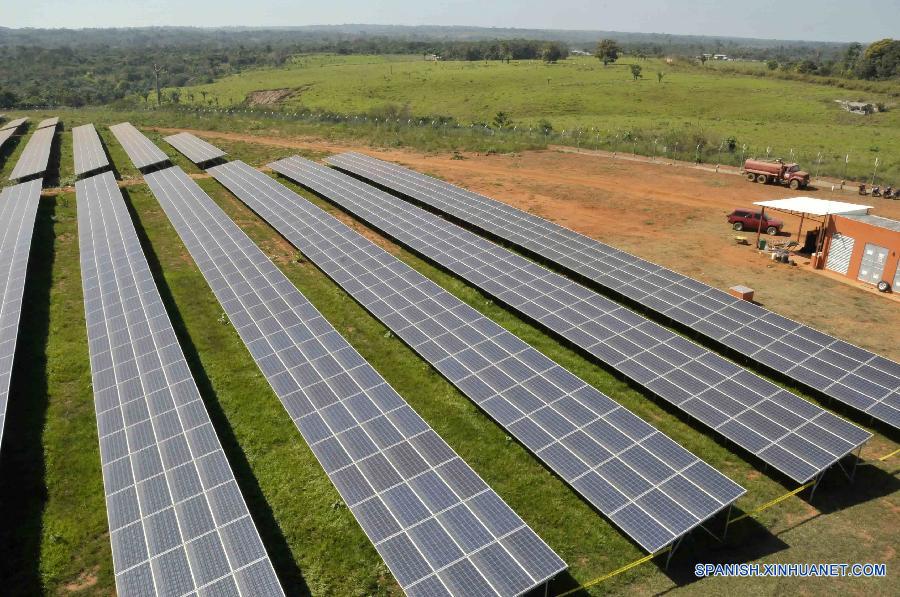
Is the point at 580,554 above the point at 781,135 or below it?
below

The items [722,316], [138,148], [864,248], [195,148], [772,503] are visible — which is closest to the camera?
[772,503]

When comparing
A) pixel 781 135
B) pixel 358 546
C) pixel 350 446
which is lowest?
pixel 358 546

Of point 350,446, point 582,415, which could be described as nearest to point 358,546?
point 350,446

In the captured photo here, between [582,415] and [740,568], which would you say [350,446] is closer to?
[582,415]

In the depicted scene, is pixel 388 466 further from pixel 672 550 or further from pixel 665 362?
pixel 665 362

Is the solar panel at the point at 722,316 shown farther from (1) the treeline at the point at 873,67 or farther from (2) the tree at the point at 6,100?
(1) the treeline at the point at 873,67

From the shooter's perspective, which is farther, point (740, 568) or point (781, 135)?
point (781, 135)

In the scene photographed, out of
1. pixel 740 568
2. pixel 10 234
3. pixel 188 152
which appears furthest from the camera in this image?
pixel 188 152

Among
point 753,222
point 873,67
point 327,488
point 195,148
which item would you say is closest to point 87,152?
point 195,148
